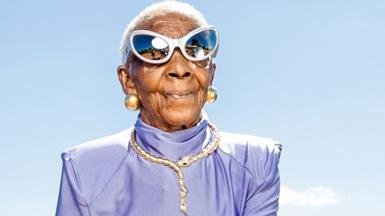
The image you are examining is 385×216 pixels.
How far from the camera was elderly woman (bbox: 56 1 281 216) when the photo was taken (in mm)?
4762

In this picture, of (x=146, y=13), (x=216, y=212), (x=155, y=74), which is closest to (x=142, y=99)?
(x=155, y=74)

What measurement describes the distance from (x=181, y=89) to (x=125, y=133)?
2.55 feet

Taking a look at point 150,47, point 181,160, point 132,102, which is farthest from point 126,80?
point 181,160

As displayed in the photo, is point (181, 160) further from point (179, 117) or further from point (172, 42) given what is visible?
point (172, 42)

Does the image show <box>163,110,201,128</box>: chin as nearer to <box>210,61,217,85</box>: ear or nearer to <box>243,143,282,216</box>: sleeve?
<box>210,61,217,85</box>: ear

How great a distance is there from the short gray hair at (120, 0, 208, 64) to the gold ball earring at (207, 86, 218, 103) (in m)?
0.48

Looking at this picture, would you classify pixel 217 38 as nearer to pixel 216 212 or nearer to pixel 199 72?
pixel 199 72

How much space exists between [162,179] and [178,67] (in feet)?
2.67

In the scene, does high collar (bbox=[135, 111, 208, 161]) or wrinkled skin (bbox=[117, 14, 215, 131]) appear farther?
high collar (bbox=[135, 111, 208, 161])

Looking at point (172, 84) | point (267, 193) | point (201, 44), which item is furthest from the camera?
point (267, 193)

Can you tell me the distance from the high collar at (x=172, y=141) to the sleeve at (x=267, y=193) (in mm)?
542

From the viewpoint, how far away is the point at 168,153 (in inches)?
193

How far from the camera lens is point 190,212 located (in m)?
4.77

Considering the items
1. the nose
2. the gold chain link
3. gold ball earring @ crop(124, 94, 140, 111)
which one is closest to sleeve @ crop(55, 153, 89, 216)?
the gold chain link
